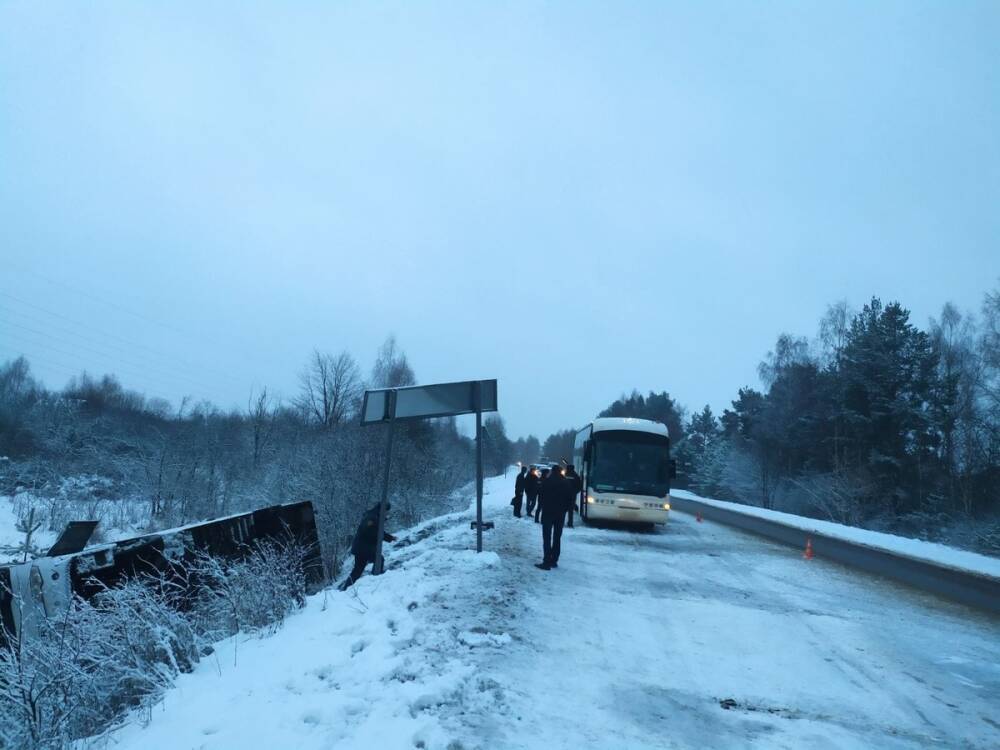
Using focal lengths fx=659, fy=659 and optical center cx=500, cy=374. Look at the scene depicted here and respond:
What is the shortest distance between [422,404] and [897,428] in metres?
36.7

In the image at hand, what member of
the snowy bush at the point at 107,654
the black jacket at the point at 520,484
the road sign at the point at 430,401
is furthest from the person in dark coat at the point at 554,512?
the black jacket at the point at 520,484

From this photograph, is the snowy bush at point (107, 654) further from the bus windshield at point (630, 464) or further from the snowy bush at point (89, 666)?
the bus windshield at point (630, 464)

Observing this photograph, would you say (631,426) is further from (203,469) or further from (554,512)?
(203,469)

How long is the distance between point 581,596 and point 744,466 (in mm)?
51957

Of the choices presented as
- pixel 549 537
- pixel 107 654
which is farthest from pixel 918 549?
pixel 107 654

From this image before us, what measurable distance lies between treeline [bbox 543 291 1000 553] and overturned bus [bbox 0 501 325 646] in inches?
1055

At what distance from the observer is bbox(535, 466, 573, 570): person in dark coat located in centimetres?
1120

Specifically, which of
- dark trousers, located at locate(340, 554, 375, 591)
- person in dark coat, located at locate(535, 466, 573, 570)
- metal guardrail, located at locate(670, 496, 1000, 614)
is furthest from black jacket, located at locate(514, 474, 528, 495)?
dark trousers, located at locate(340, 554, 375, 591)

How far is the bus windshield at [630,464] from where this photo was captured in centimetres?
1895

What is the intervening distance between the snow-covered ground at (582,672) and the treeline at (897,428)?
72.7 feet

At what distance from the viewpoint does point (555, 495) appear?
11344 mm

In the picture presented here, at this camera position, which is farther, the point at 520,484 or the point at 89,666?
the point at 520,484

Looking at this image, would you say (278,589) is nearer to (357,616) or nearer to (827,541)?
(357,616)

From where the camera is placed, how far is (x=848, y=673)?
650cm
